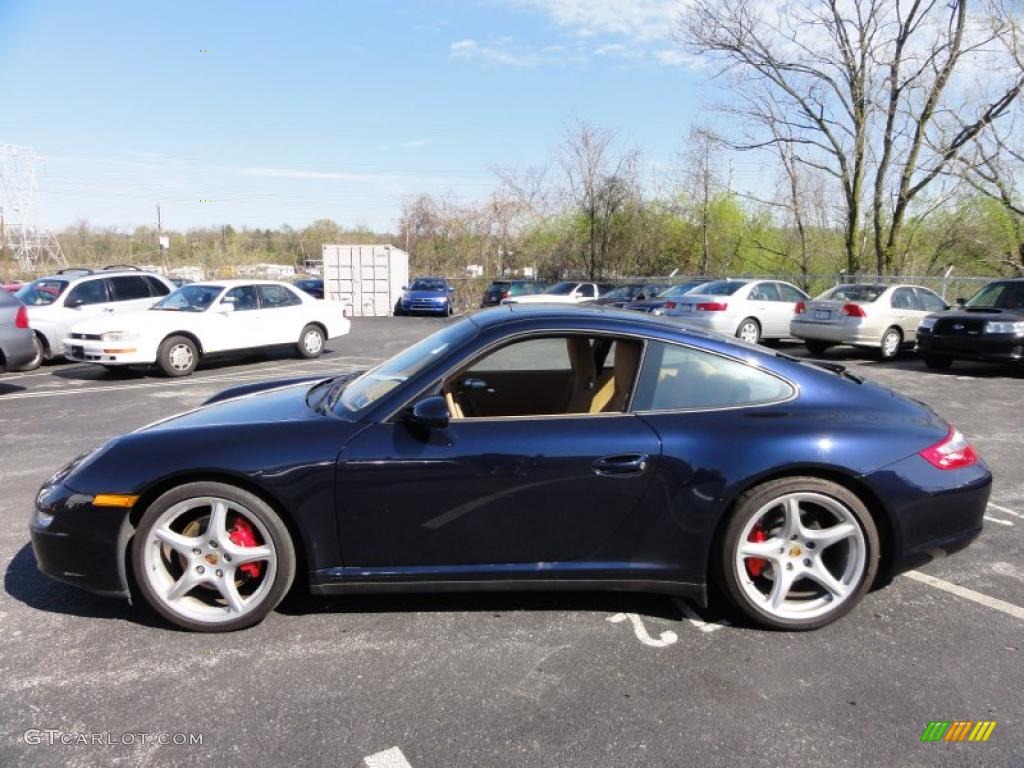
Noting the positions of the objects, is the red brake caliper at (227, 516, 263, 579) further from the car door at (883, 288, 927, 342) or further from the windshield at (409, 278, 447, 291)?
the windshield at (409, 278, 447, 291)

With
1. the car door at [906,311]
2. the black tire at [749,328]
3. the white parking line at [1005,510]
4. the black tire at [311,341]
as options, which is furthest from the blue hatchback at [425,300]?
the white parking line at [1005,510]

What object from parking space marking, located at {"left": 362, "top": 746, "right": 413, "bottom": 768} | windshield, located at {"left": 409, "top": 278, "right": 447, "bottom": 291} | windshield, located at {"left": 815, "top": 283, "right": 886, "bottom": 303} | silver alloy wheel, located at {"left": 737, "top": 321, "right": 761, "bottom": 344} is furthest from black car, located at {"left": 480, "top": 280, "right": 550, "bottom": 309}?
parking space marking, located at {"left": 362, "top": 746, "right": 413, "bottom": 768}

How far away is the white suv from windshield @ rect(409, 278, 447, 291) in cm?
1436

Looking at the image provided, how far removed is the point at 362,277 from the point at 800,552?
2575 centimetres

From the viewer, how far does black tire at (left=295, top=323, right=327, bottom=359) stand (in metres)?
13.0

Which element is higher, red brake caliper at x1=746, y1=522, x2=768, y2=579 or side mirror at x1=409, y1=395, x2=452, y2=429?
side mirror at x1=409, y1=395, x2=452, y2=429

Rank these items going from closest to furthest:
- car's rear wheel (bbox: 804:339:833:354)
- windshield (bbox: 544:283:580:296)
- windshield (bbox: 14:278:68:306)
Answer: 1. windshield (bbox: 14:278:68:306)
2. car's rear wheel (bbox: 804:339:833:354)
3. windshield (bbox: 544:283:580:296)

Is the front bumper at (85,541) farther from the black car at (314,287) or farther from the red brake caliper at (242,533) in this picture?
the black car at (314,287)

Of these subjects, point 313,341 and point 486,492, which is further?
point 313,341

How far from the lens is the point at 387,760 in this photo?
86.2 inches

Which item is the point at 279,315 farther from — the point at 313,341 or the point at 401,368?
the point at 401,368

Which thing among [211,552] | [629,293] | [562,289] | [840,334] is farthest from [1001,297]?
[211,552]

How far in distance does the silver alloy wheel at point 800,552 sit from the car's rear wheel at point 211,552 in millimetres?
2009

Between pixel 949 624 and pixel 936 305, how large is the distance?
12912mm
